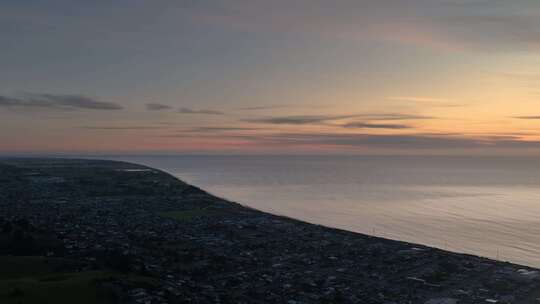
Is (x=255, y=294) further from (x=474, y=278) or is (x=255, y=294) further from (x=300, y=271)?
(x=474, y=278)

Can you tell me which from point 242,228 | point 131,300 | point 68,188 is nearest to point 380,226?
point 242,228

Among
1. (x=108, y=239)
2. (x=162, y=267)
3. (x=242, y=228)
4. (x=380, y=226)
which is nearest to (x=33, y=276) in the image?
(x=162, y=267)

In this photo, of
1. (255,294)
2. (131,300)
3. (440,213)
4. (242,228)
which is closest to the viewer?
(131,300)

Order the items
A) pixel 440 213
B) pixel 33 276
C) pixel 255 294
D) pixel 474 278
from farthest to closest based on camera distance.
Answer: pixel 440 213 < pixel 474 278 < pixel 255 294 < pixel 33 276

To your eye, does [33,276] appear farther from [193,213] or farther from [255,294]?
[193,213]

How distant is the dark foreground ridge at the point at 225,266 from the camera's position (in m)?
19.6

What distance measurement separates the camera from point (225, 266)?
27484mm

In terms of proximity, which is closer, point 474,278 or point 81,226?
point 474,278

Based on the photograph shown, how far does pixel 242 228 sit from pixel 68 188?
47579 mm

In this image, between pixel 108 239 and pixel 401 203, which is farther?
pixel 401 203

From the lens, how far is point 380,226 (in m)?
53.4

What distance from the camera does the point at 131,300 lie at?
17.7 m

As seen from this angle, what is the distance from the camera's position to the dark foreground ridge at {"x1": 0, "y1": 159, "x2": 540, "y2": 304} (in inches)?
770

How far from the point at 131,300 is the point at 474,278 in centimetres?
1892
